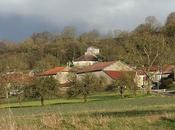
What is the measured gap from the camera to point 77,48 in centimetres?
19575

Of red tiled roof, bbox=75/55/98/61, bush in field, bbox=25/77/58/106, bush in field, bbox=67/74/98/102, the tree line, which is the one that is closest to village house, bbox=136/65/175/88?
the tree line

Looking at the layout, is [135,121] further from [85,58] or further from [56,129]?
[85,58]

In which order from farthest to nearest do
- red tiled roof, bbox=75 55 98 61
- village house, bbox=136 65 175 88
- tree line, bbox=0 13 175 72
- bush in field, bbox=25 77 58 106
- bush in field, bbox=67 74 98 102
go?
red tiled roof, bbox=75 55 98 61
tree line, bbox=0 13 175 72
village house, bbox=136 65 175 88
bush in field, bbox=67 74 98 102
bush in field, bbox=25 77 58 106

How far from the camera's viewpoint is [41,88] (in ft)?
243

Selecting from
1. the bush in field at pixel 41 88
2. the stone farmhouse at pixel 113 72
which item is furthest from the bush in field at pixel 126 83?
the bush in field at pixel 41 88

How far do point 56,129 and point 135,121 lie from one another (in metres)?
3.40

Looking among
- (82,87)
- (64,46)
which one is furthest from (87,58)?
(82,87)

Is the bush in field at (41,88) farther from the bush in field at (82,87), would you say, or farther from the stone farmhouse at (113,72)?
the stone farmhouse at (113,72)

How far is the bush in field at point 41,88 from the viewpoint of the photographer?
73875 millimetres

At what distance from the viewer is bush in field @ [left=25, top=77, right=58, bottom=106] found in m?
73.9

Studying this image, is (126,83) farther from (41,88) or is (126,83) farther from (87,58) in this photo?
(87,58)

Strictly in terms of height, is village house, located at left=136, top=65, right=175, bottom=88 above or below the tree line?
below

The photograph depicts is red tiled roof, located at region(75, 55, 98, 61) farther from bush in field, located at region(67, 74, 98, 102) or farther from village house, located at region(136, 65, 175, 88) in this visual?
bush in field, located at region(67, 74, 98, 102)

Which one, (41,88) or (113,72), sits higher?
(113,72)
